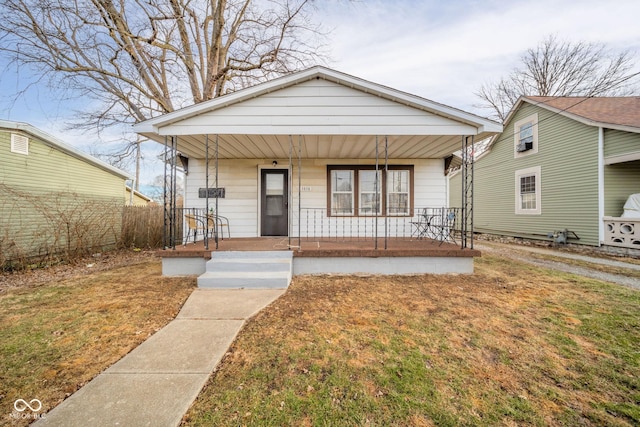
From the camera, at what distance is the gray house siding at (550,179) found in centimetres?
826

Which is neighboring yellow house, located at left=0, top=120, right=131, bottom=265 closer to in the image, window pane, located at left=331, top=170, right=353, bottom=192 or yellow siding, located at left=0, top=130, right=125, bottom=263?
yellow siding, located at left=0, top=130, right=125, bottom=263

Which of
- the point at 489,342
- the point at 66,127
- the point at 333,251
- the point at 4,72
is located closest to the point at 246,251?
the point at 333,251

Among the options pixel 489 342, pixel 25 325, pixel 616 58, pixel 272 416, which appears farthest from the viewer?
pixel 616 58

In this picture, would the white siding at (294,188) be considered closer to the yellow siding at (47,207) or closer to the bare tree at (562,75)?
the yellow siding at (47,207)

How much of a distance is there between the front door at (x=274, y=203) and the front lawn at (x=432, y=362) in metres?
3.58

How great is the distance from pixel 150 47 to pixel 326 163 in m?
9.53

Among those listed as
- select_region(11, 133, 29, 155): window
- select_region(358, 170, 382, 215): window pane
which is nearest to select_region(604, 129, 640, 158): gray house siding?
select_region(358, 170, 382, 215): window pane

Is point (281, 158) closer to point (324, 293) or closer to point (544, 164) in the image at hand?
point (324, 293)

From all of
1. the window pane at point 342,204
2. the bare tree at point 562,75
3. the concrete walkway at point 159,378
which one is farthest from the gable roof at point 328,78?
the bare tree at point 562,75

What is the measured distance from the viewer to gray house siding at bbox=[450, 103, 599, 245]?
826cm

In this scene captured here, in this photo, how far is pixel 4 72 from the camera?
8.42 meters

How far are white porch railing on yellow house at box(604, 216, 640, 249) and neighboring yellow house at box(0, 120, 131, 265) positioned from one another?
15510 mm

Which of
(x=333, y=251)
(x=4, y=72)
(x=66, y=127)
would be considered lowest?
(x=333, y=251)

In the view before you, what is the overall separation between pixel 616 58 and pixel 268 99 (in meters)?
20.5
